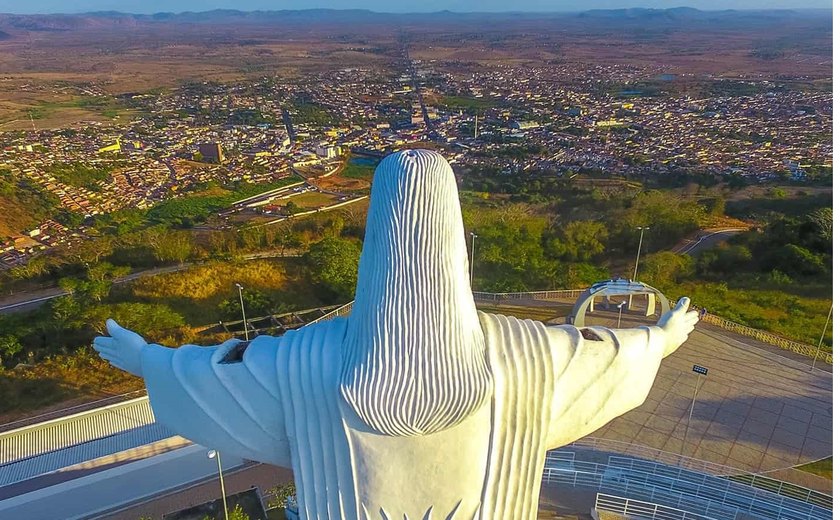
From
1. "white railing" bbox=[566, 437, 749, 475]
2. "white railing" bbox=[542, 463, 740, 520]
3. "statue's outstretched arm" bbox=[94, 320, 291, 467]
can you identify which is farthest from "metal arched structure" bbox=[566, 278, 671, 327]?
"statue's outstretched arm" bbox=[94, 320, 291, 467]

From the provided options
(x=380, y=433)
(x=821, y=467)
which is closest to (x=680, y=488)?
(x=821, y=467)

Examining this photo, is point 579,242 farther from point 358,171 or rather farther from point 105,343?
point 358,171

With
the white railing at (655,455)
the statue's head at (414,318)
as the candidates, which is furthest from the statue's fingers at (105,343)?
the white railing at (655,455)

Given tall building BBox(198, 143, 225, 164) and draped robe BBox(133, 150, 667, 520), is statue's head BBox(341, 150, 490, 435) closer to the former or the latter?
draped robe BBox(133, 150, 667, 520)

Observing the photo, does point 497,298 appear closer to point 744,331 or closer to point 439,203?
point 744,331

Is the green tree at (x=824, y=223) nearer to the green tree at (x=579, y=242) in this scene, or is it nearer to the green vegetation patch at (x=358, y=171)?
the green tree at (x=579, y=242)

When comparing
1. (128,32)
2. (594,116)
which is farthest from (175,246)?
(128,32)
